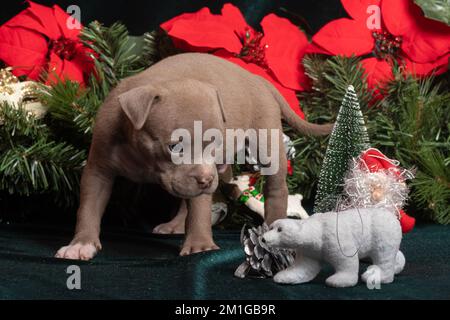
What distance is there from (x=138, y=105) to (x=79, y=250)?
1.94 ft

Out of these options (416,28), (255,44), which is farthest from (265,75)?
(416,28)

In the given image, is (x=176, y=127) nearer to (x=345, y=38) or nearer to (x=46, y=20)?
(x=46, y=20)

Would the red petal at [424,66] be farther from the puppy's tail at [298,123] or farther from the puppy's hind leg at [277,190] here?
the puppy's hind leg at [277,190]

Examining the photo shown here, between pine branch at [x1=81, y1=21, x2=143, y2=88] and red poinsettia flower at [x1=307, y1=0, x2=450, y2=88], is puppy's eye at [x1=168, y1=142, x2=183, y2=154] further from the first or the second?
red poinsettia flower at [x1=307, y1=0, x2=450, y2=88]

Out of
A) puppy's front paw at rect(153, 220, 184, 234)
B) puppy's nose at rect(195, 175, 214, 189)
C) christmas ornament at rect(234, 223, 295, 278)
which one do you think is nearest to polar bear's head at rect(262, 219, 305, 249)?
christmas ornament at rect(234, 223, 295, 278)

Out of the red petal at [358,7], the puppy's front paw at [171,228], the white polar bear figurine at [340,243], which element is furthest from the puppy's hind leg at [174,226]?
the red petal at [358,7]

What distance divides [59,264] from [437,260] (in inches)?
52.7

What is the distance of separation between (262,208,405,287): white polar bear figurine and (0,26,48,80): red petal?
1634mm

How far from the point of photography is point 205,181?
8.32ft

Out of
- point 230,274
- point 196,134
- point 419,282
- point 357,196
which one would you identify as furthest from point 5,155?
point 419,282

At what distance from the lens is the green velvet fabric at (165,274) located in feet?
7.10

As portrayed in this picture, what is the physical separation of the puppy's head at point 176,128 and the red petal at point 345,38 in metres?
1.08

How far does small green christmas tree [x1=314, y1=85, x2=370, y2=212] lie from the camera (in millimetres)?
2613

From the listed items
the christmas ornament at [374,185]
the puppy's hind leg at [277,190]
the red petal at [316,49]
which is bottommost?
the puppy's hind leg at [277,190]
